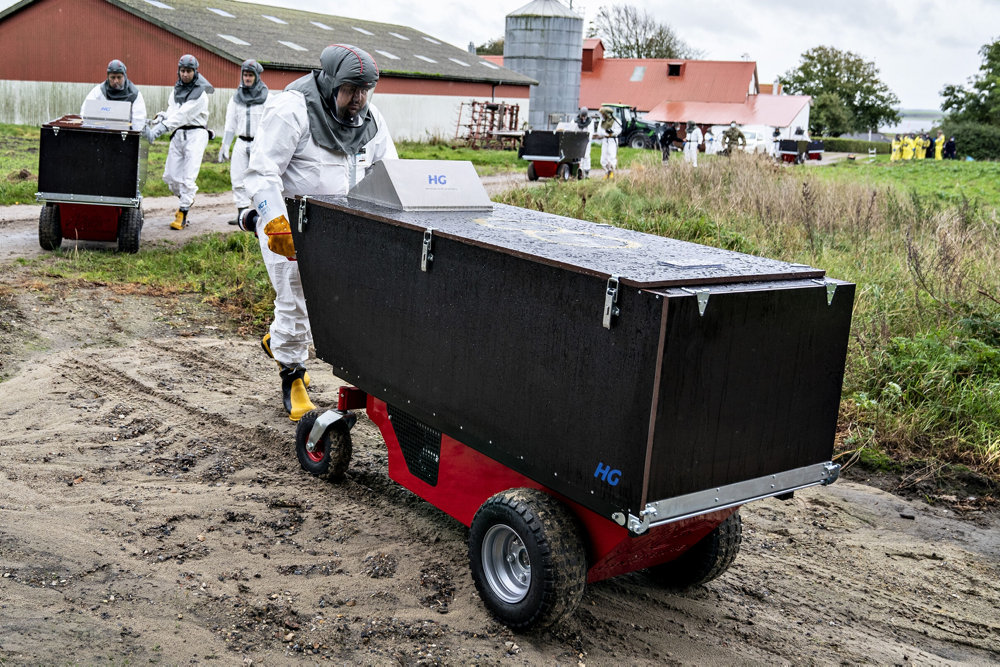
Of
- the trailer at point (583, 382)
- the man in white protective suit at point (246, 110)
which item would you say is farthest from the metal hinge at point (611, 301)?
the man in white protective suit at point (246, 110)

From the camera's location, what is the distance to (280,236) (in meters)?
5.04

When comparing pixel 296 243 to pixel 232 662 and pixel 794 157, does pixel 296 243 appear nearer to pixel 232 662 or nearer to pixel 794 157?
pixel 232 662

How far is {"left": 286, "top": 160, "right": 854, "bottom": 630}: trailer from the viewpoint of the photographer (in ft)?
9.96

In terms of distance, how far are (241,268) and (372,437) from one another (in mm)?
4397

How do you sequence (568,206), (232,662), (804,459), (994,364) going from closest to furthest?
(232,662) < (804,459) < (994,364) < (568,206)

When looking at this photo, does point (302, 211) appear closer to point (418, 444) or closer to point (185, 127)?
point (418, 444)

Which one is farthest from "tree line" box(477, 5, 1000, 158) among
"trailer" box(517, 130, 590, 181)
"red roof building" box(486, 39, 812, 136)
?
"trailer" box(517, 130, 590, 181)

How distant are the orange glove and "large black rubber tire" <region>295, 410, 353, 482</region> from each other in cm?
85

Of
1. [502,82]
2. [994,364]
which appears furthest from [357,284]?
[502,82]

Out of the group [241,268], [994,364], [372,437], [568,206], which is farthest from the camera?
[568,206]

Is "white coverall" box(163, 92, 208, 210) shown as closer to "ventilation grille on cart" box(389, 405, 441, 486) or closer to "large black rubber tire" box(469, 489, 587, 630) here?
"ventilation grille on cart" box(389, 405, 441, 486)

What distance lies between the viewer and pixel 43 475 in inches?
181

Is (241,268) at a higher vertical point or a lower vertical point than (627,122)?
lower

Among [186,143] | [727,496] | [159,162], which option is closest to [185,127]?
[186,143]
